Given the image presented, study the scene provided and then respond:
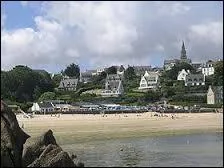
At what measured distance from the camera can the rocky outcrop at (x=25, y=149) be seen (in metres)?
18.6

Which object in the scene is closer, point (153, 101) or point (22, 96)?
point (153, 101)

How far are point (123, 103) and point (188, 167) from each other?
89599mm

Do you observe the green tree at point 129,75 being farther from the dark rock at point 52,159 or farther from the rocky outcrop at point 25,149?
the dark rock at point 52,159

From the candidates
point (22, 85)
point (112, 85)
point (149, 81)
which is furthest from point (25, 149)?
point (149, 81)

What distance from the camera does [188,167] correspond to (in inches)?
858

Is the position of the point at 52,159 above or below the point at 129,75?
below

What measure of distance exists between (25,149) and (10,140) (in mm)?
764

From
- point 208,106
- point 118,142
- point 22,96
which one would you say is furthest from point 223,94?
point 118,142

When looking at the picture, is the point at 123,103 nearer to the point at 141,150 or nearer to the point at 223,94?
the point at 223,94

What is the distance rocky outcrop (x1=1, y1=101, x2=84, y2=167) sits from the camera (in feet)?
61.0

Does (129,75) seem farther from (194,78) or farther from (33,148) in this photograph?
(33,148)

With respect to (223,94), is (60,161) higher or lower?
lower

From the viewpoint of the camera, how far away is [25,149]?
62.8 ft

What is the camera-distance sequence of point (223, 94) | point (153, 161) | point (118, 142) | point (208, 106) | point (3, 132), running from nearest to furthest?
point (3, 132) < point (153, 161) < point (118, 142) < point (208, 106) < point (223, 94)
